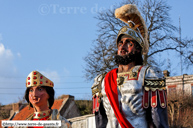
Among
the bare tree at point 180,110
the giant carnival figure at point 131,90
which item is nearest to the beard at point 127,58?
the giant carnival figure at point 131,90

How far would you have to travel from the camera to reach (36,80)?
7344mm

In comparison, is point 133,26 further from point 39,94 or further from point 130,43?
point 39,94

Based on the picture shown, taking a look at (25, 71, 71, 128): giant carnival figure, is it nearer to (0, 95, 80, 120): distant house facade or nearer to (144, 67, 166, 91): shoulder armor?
(144, 67, 166, 91): shoulder armor

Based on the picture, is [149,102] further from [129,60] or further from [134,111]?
[129,60]

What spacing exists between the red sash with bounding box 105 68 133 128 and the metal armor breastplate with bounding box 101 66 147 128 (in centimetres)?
8

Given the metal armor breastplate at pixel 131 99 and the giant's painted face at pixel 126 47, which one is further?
the giant's painted face at pixel 126 47

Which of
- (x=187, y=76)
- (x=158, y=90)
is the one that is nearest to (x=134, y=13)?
(x=158, y=90)

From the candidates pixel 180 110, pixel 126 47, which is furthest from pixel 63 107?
pixel 126 47

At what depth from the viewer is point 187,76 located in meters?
29.2

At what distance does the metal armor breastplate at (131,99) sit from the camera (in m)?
7.26

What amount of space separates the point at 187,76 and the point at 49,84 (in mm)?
23164

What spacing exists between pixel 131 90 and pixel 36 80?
1.85m

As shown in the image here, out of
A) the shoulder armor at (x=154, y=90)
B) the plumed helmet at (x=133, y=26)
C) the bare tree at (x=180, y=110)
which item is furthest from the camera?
the bare tree at (x=180, y=110)

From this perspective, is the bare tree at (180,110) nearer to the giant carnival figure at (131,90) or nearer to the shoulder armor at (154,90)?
the giant carnival figure at (131,90)
